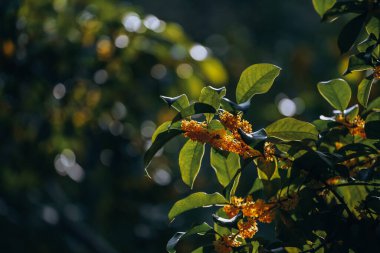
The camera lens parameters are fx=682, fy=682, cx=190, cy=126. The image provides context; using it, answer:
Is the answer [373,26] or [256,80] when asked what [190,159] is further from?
[373,26]

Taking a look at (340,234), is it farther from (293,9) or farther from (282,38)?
(293,9)

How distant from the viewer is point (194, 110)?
2.74 ft

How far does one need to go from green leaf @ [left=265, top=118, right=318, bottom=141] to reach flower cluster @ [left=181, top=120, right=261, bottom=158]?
1.9 inches

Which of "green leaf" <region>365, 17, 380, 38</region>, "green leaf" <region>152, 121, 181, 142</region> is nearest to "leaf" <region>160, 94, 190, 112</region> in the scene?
"green leaf" <region>152, 121, 181, 142</region>

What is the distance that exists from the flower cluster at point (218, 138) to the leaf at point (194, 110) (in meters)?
0.02

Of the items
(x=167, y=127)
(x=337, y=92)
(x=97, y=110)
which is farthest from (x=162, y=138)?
(x=97, y=110)

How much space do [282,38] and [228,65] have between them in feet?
4.52

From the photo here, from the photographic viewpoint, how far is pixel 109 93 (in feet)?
8.91

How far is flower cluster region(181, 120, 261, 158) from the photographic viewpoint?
0.86m

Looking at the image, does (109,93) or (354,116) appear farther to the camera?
(109,93)

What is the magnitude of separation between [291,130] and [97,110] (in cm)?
197

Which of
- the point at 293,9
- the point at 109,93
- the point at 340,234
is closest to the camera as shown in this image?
the point at 340,234

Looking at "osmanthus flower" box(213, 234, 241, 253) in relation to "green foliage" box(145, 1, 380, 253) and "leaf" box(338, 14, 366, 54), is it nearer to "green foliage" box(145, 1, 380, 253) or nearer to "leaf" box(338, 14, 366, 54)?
"green foliage" box(145, 1, 380, 253)

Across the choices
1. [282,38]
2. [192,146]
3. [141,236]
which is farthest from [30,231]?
[282,38]
